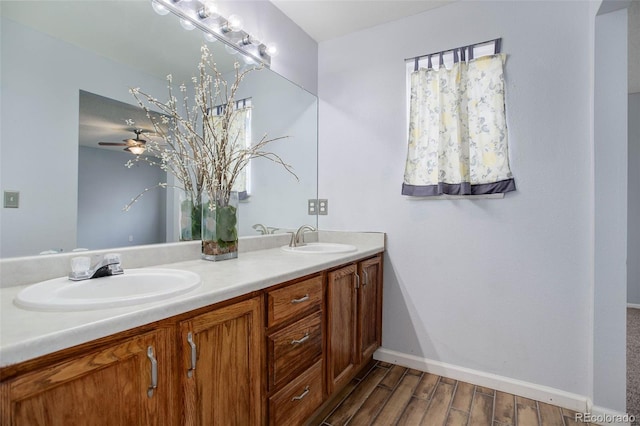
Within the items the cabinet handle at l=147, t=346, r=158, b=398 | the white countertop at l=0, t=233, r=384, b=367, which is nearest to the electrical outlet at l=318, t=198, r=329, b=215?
the white countertop at l=0, t=233, r=384, b=367

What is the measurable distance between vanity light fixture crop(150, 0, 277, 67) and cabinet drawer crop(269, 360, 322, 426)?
1.75 meters

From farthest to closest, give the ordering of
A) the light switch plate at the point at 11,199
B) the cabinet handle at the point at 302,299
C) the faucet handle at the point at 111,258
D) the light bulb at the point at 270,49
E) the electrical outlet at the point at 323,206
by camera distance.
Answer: the electrical outlet at the point at 323,206 → the light bulb at the point at 270,49 → the cabinet handle at the point at 302,299 → the faucet handle at the point at 111,258 → the light switch plate at the point at 11,199

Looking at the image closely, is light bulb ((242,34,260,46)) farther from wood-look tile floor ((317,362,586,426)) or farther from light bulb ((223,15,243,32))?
wood-look tile floor ((317,362,586,426))

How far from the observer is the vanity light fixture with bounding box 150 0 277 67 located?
1519mm

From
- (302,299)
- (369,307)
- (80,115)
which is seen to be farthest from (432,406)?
(80,115)

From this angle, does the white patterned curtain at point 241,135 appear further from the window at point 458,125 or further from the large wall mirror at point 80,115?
the window at point 458,125

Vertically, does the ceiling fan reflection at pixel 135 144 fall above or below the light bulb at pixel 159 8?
below

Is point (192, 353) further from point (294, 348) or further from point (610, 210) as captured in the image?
point (610, 210)

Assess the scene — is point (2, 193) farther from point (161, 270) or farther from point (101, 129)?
point (161, 270)

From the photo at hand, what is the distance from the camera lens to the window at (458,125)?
1.88 metres

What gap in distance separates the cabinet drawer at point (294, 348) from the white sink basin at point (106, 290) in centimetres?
43

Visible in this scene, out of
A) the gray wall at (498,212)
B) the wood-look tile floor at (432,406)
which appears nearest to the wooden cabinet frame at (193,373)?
the wood-look tile floor at (432,406)

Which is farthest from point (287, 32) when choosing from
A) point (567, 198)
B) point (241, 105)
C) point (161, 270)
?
point (567, 198)

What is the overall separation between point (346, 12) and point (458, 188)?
4.62ft
